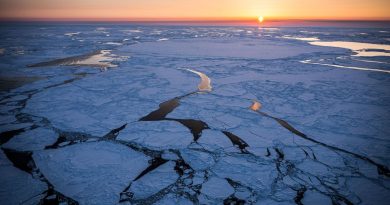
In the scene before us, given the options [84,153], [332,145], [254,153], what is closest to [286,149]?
[254,153]

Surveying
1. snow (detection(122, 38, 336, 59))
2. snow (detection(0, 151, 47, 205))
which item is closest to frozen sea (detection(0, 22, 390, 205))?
Answer: snow (detection(0, 151, 47, 205))

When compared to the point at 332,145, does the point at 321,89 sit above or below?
above

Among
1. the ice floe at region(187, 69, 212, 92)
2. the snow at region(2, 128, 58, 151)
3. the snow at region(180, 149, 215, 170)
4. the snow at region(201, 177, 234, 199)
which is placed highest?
the ice floe at region(187, 69, 212, 92)

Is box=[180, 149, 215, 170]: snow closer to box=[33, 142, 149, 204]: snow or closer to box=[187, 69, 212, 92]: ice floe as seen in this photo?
box=[33, 142, 149, 204]: snow

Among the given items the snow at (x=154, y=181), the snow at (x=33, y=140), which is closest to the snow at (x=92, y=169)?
the snow at (x=154, y=181)

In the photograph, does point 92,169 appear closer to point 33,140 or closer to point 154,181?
point 154,181

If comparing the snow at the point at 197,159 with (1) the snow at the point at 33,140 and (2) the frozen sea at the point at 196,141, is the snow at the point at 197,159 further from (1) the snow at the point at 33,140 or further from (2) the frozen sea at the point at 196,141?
(1) the snow at the point at 33,140

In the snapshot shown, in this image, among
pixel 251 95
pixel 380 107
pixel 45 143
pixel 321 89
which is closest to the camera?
pixel 45 143

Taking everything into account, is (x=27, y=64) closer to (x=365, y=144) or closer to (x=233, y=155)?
(x=233, y=155)

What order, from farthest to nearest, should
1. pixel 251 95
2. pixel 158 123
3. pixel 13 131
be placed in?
1. pixel 251 95
2. pixel 158 123
3. pixel 13 131
